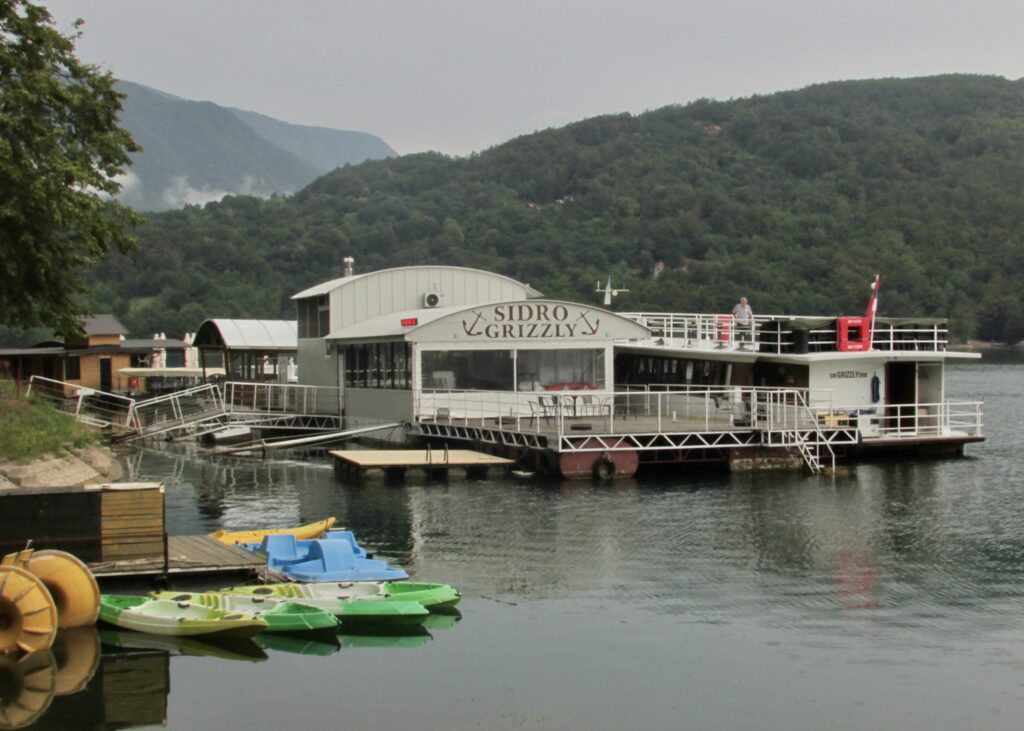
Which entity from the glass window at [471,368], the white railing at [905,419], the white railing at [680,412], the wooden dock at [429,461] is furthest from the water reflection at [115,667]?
the white railing at [905,419]

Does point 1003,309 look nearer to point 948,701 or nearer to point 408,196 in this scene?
point 408,196

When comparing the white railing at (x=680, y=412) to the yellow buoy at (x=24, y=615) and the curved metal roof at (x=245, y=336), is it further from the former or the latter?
the yellow buoy at (x=24, y=615)

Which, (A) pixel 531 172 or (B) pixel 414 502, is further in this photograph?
(A) pixel 531 172

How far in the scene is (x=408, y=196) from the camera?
166 metres

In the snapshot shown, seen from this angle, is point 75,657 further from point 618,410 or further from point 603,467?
point 618,410

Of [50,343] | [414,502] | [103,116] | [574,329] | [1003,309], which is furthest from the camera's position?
[1003,309]

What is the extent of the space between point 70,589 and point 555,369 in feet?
71.0

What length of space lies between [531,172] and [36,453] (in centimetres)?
13362

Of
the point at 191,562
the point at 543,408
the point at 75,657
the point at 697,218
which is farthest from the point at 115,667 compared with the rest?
the point at 697,218

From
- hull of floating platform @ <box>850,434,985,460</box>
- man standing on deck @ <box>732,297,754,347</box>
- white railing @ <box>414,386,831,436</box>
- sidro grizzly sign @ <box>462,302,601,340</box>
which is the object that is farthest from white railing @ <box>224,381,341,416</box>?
hull of floating platform @ <box>850,434,985,460</box>

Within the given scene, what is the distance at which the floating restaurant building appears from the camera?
1275 inches

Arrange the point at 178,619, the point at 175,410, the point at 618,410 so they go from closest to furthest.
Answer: the point at 178,619 < the point at 618,410 < the point at 175,410

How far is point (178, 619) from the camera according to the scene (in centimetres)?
1661

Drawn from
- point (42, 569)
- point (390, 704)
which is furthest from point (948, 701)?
point (42, 569)
